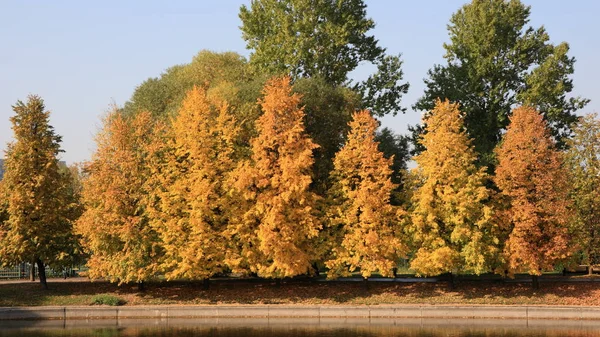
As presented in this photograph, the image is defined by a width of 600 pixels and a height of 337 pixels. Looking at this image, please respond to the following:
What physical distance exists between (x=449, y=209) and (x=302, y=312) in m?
13.2

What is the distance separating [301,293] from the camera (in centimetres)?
5753

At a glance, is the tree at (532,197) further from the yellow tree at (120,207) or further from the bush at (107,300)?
the bush at (107,300)

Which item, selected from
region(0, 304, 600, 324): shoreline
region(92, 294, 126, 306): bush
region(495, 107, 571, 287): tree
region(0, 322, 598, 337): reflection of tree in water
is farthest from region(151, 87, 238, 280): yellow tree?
region(495, 107, 571, 287): tree

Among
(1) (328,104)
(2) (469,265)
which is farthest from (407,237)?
(1) (328,104)

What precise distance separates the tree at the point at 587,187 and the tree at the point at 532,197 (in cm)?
130

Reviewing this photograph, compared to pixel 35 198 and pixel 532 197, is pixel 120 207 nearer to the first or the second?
pixel 35 198

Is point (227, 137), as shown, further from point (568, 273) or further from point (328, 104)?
point (568, 273)

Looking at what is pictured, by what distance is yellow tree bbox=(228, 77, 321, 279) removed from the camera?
56.2m

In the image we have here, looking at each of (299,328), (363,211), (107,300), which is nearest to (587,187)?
(363,211)

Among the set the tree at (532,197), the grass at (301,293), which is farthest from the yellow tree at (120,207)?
the tree at (532,197)

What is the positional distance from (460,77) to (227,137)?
82.0 feet

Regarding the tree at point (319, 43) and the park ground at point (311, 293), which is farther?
the tree at point (319, 43)

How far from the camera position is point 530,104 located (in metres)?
70.1

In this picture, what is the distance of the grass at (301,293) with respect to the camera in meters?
54.8
